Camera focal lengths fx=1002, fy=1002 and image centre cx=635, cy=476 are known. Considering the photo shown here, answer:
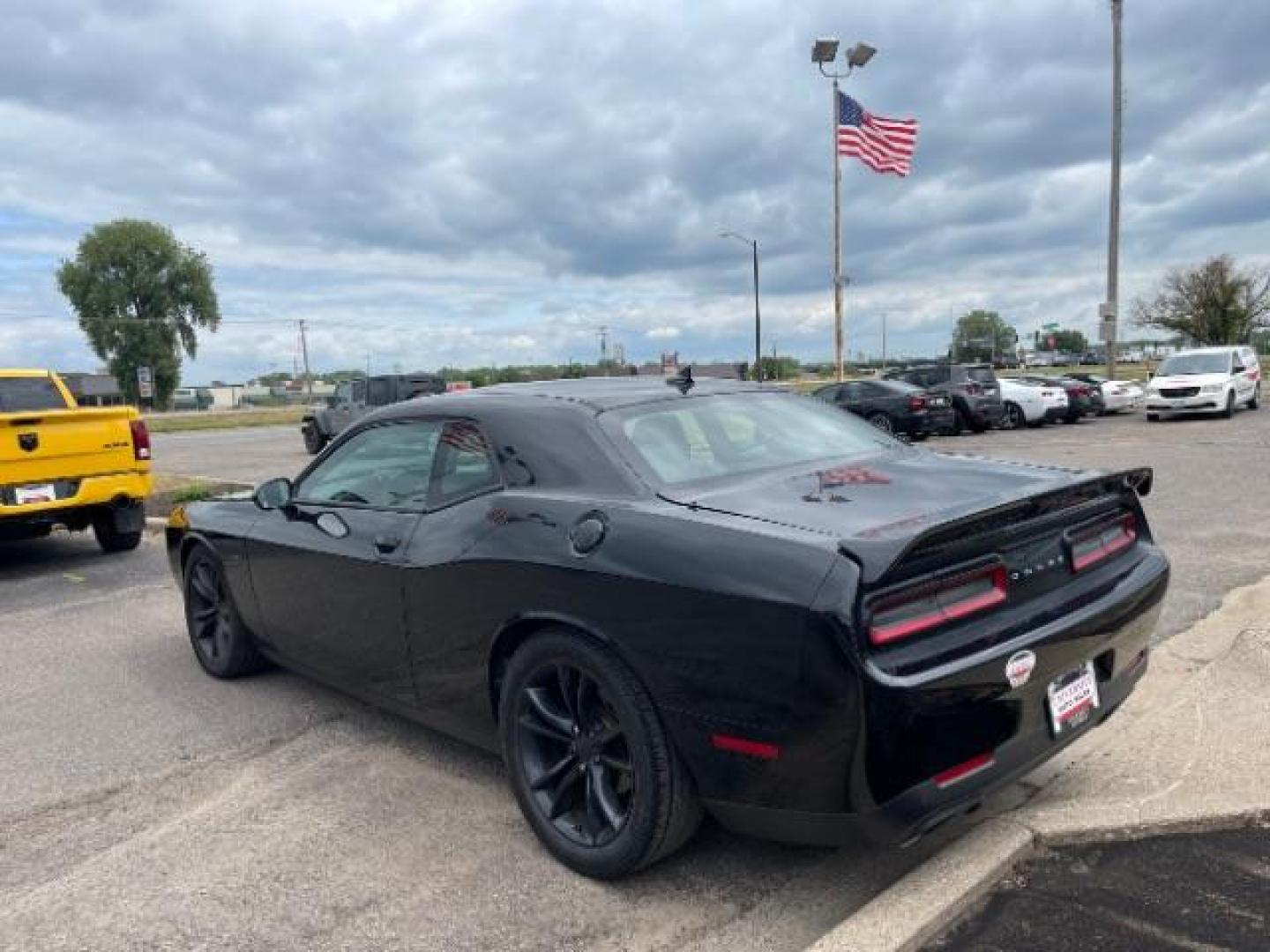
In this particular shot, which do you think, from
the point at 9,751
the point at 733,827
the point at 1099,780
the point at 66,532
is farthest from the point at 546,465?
the point at 66,532

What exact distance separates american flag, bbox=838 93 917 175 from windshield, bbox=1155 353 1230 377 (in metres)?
8.10

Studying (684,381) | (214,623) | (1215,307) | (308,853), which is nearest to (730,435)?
(684,381)

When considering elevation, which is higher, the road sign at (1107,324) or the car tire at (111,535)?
the road sign at (1107,324)

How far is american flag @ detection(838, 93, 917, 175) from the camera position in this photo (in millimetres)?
26375

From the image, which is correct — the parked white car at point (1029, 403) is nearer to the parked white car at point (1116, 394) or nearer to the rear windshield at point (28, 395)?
the parked white car at point (1116, 394)

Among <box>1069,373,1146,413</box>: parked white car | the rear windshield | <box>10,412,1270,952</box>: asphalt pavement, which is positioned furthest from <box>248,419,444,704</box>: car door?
<box>1069,373,1146,413</box>: parked white car

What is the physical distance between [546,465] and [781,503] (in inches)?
32.5

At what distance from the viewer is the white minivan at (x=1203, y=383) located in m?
22.8

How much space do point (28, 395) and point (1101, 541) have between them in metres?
9.27

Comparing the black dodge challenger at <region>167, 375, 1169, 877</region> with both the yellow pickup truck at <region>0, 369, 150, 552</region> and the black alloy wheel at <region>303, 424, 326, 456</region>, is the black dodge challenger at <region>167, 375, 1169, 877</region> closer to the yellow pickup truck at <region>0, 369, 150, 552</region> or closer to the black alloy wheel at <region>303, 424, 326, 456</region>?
the yellow pickup truck at <region>0, 369, 150, 552</region>

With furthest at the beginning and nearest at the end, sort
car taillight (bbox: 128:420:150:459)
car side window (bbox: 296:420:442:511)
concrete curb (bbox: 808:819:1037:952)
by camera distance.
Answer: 1. car taillight (bbox: 128:420:150:459)
2. car side window (bbox: 296:420:442:511)
3. concrete curb (bbox: 808:819:1037:952)

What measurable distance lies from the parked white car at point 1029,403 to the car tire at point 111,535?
1971 cm

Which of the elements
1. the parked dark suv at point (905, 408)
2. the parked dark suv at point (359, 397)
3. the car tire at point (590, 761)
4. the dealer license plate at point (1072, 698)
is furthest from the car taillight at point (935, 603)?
→ the parked dark suv at point (359, 397)

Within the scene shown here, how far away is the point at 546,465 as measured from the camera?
3326mm
